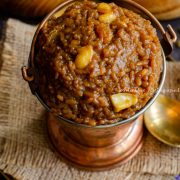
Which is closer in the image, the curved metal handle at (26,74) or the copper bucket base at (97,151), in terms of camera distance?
the curved metal handle at (26,74)

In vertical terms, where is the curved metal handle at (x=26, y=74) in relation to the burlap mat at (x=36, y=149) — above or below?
above

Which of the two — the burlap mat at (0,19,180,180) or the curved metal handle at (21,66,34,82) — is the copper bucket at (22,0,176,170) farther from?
the curved metal handle at (21,66,34,82)

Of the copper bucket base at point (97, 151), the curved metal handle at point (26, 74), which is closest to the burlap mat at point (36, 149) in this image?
the copper bucket base at point (97, 151)

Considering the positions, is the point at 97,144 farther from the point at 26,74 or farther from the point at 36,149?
the point at 26,74

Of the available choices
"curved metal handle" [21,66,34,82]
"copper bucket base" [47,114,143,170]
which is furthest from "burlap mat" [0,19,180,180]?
"curved metal handle" [21,66,34,82]

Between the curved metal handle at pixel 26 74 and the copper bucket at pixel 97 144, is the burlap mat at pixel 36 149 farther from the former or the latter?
the curved metal handle at pixel 26 74

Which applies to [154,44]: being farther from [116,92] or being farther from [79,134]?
[79,134]

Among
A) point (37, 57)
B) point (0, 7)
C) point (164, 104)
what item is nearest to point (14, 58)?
point (0, 7)

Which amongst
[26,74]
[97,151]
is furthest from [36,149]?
[26,74]
